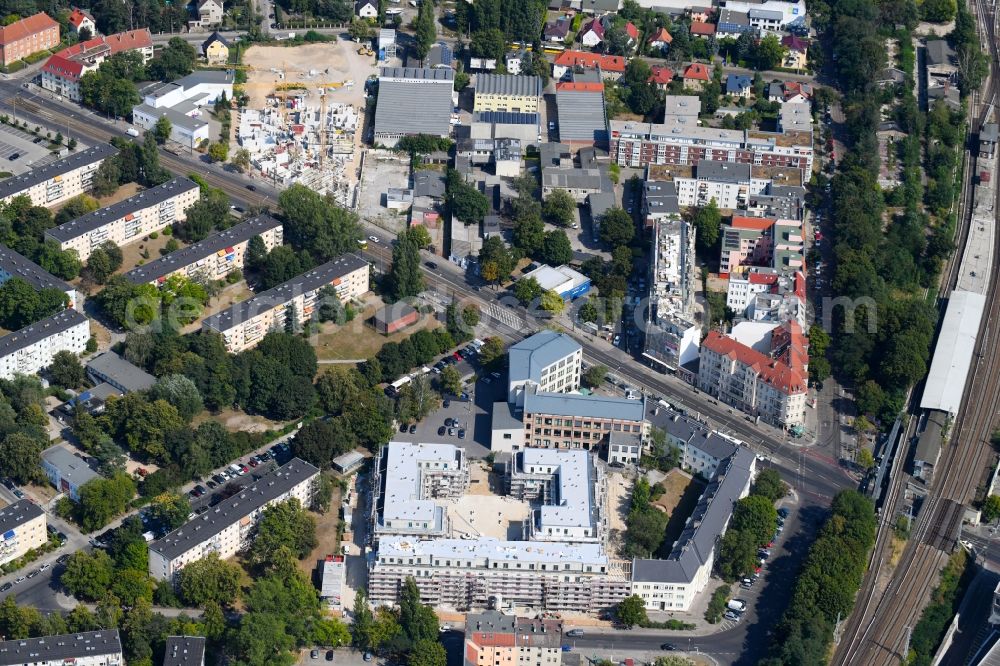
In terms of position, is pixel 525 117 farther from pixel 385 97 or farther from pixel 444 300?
pixel 444 300

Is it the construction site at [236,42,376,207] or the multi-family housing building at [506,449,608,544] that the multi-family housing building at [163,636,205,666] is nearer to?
the multi-family housing building at [506,449,608,544]

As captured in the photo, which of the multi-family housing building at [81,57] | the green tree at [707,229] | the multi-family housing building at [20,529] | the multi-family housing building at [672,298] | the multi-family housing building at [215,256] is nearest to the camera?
the multi-family housing building at [20,529]

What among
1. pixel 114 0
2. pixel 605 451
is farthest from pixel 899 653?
pixel 114 0

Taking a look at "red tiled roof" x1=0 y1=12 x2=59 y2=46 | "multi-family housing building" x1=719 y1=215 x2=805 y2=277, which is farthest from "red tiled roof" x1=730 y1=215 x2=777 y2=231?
"red tiled roof" x1=0 y1=12 x2=59 y2=46

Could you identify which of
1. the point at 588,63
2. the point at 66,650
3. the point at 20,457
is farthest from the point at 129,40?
the point at 66,650

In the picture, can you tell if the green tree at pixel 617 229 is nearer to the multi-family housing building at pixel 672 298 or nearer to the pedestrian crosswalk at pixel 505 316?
the multi-family housing building at pixel 672 298

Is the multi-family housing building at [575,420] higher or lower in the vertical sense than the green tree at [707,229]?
lower

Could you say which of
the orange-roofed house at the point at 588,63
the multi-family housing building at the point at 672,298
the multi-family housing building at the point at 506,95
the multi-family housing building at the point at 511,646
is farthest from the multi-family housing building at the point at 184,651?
the orange-roofed house at the point at 588,63
